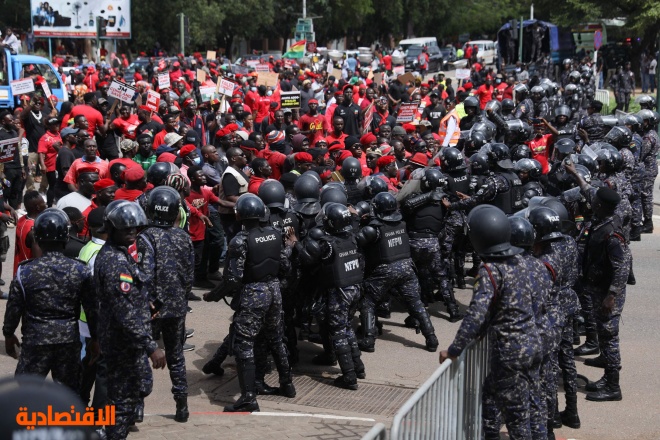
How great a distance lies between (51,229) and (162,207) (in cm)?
105

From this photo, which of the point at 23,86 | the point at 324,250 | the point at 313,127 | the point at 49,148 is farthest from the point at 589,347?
the point at 23,86

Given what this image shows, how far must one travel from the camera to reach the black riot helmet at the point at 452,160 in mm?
11398

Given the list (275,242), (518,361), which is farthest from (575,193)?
(518,361)

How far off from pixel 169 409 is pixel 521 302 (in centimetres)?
351

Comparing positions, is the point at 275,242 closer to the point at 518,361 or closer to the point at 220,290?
the point at 220,290

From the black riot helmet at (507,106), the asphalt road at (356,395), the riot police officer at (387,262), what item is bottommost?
the asphalt road at (356,395)

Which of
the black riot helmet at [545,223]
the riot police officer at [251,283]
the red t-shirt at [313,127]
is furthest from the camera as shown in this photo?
the red t-shirt at [313,127]

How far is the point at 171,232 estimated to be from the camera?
294 inches

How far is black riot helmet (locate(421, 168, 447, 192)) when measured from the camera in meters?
10.7

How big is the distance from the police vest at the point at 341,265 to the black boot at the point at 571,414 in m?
2.17

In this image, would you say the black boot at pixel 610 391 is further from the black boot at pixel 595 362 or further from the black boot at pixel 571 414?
the black boot at pixel 595 362

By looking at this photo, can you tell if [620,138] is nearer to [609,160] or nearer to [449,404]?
[609,160]

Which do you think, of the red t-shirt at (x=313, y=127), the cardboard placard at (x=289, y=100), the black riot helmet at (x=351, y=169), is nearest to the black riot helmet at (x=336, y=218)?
the black riot helmet at (x=351, y=169)

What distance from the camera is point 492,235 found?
622 cm
